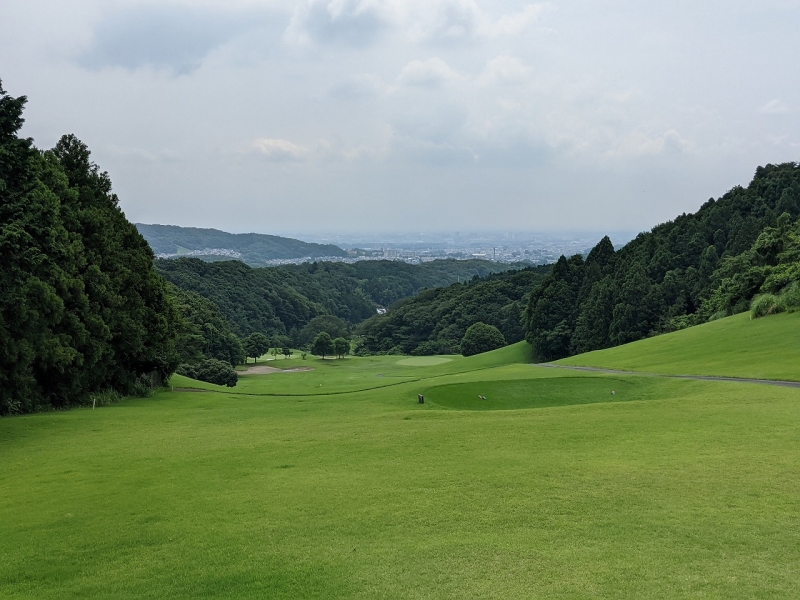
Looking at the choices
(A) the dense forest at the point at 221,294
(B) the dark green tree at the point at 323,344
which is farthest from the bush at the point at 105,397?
(B) the dark green tree at the point at 323,344

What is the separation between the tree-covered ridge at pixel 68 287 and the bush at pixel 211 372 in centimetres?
2150

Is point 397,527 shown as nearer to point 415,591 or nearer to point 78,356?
point 415,591

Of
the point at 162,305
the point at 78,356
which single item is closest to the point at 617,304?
the point at 162,305

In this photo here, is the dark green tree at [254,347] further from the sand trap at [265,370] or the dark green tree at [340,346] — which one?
the dark green tree at [340,346]

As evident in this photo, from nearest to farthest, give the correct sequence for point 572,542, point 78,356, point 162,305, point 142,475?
point 572,542
point 142,475
point 78,356
point 162,305

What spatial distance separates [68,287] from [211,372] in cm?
3148

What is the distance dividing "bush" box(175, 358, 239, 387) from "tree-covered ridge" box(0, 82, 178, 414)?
21.5m

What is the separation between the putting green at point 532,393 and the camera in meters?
23.8

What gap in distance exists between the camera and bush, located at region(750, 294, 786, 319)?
34.1 m

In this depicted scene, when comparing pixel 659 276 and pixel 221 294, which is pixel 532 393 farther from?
pixel 221 294

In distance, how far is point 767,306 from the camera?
34719 mm

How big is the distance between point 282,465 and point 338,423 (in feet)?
19.4

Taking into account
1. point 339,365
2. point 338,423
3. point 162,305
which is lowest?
point 339,365

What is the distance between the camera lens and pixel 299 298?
509 ft
